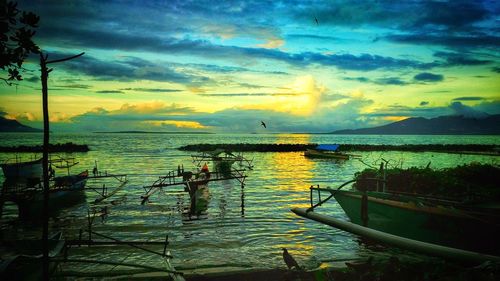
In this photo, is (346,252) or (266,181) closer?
(346,252)

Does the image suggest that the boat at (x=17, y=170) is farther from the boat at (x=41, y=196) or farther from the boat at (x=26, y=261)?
the boat at (x=26, y=261)

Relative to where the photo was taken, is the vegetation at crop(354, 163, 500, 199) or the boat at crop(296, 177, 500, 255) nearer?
the boat at crop(296, 177, 500, 255)

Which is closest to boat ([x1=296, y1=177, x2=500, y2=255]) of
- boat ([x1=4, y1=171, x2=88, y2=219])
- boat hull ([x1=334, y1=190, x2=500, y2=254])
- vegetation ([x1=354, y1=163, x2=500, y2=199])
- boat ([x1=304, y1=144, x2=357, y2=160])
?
boat hull ([x1=334, y1=190, x2=500, y2=254])

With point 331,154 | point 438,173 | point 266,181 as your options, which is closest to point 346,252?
point 438,173

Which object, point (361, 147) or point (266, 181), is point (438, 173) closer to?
point (266, 181)

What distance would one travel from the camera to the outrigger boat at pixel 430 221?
452 inches

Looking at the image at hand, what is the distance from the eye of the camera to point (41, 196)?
2073cm

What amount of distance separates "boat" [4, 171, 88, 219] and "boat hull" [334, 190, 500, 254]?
687 inches

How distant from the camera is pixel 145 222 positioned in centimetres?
2036

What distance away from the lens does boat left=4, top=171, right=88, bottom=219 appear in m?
20.0

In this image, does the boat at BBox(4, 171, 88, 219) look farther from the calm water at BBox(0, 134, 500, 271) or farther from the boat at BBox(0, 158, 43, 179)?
the boat at BBox(0, 158, 43, 179)

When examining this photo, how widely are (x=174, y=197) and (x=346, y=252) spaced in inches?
680

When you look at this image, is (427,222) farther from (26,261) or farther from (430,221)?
(26,261)

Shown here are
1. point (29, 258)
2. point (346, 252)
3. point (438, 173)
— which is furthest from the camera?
point (438, 173)
